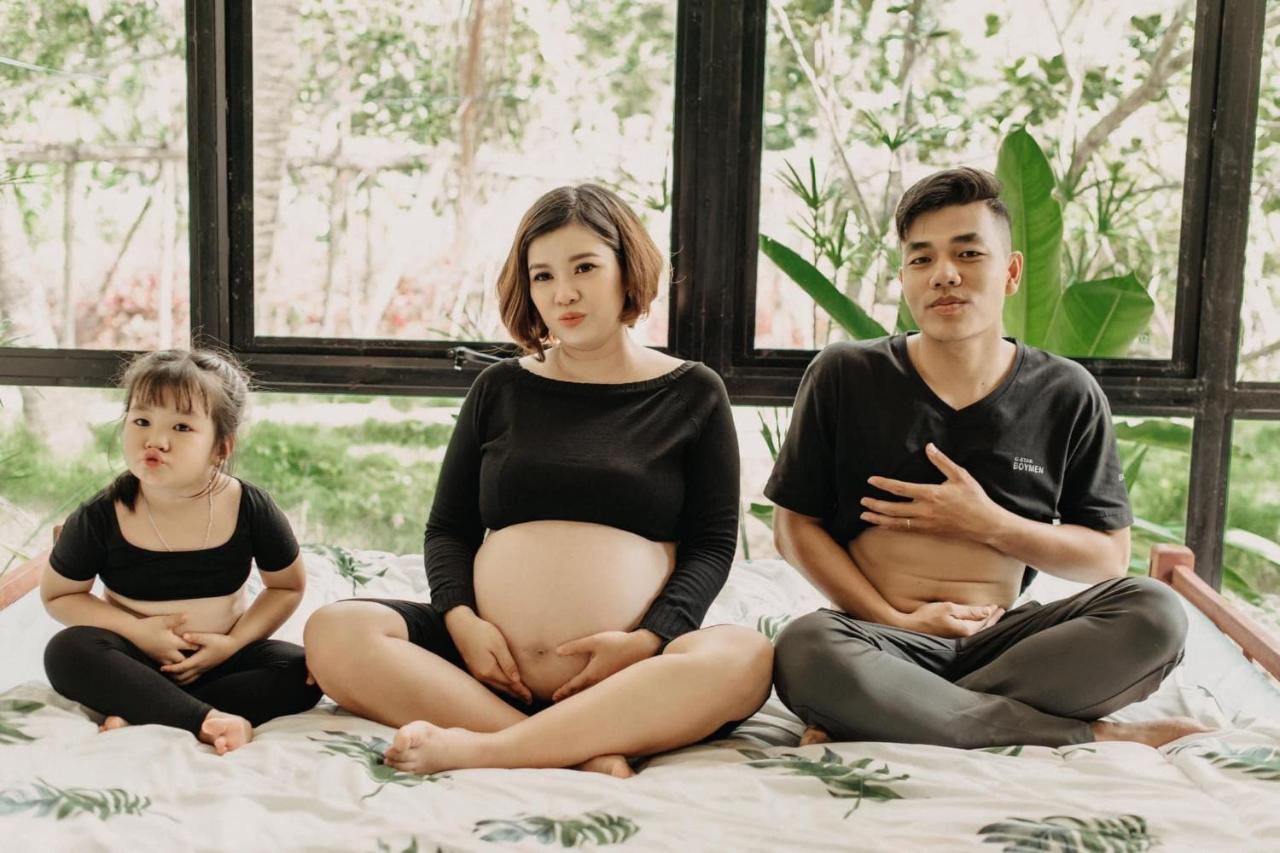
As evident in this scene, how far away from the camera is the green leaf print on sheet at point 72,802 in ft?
4.10

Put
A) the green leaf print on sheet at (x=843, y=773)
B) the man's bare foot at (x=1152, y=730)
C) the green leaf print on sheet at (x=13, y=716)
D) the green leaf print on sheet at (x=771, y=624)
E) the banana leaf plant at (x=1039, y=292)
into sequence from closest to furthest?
the green leaf print on sheet at (x=843, y=773)
the green leaf print on sheet at (x=13, y=716)
the man's bare foot at (x=1152, y=730)
the green leaf print on sheet at (x=771, y=624)
the banana leaf plant at (x=1039, y=292)

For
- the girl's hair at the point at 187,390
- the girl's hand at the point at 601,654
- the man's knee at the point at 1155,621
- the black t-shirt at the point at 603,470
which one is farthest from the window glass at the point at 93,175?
the man's knee at the point at 1155,621

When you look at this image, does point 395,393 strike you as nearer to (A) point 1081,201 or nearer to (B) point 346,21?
(B) point 346,21

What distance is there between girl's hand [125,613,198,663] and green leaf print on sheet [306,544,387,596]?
489 millimetres

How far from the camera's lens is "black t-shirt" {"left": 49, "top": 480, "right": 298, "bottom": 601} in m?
1.67

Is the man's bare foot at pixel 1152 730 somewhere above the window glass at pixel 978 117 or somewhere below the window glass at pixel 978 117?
below

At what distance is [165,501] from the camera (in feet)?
5.57

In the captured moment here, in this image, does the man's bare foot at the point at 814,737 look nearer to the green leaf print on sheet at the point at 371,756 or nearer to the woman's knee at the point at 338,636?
the green leaf print on sheet at the point at 371,756

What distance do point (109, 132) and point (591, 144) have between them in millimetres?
1095

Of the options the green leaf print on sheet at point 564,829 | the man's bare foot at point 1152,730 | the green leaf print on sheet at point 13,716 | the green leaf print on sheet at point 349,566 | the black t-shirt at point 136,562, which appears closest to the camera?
the green leaf print on sheet at point 564,829

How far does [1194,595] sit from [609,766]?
121 centimetres

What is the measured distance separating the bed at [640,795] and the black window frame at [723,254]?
4.14 ft

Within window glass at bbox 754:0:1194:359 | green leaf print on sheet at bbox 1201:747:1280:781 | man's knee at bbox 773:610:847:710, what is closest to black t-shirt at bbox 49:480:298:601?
man's knee at bbox 773:610:847:710

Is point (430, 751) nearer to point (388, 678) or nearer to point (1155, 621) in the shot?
point (388, 678)
